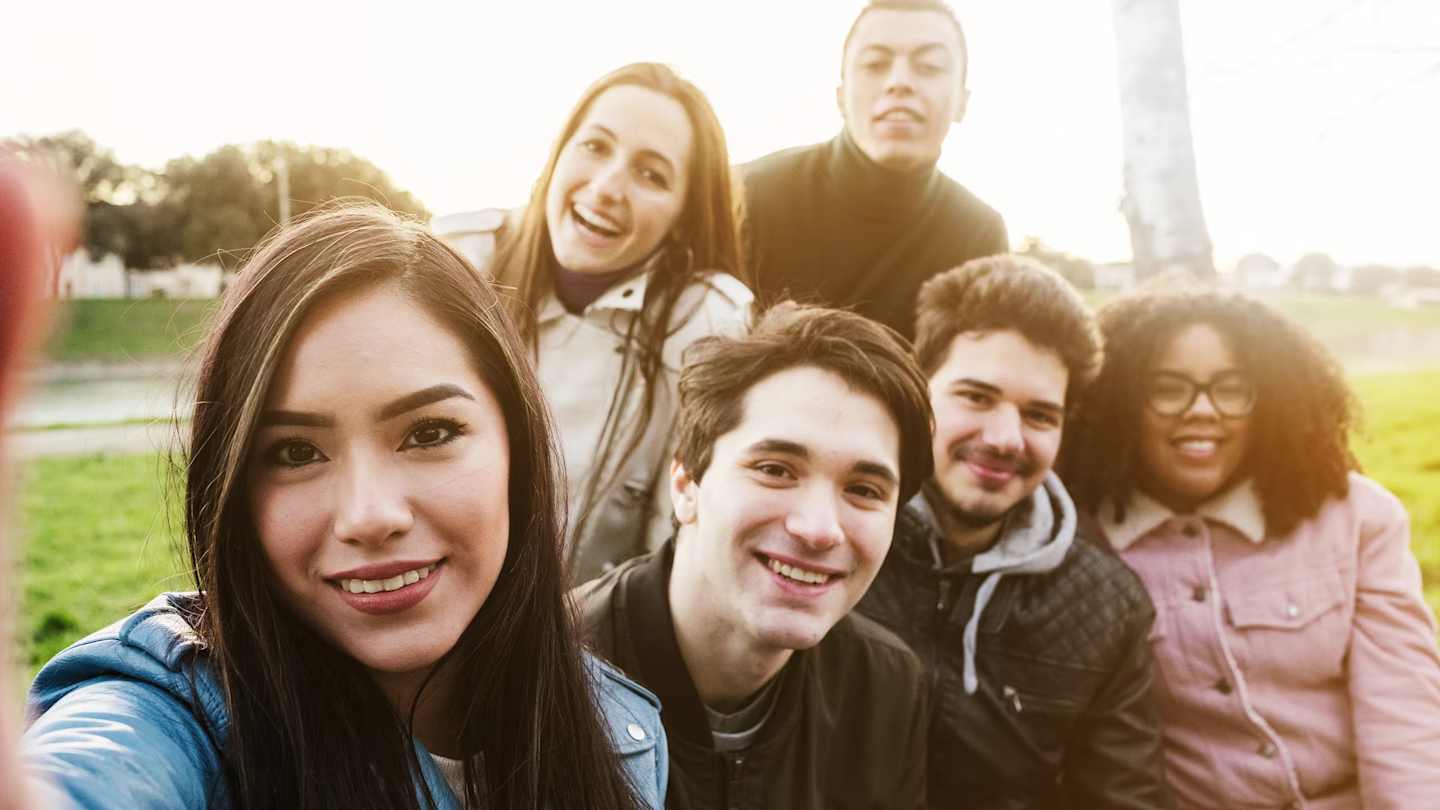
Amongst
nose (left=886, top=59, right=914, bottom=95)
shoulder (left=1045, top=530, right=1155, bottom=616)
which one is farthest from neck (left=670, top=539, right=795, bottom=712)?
nose (left=886, top=59, right=914, bottom=95)

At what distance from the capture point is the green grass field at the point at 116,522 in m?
4.88

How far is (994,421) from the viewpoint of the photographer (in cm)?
306

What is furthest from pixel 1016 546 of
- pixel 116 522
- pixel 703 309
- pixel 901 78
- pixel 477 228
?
pixel 116 522

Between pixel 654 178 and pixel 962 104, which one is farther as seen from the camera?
pixel 962 104

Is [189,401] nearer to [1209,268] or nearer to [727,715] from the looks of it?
[727,715]

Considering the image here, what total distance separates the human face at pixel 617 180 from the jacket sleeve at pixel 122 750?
6.31 ft

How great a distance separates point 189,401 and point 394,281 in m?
0.36

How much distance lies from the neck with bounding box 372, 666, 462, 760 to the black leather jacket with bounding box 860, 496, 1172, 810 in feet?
4.67

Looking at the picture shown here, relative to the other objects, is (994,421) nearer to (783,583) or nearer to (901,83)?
(783,583)

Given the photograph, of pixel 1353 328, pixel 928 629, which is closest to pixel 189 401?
pixel 928 629

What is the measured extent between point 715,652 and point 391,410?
114 cm

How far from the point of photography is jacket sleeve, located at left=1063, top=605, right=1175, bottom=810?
3.03 meters

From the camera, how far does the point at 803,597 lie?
94.3 inches

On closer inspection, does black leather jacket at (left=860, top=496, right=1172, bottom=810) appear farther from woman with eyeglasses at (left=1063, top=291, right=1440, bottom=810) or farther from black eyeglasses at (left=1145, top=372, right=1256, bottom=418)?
black eyeglasses at (left=1145, top=372, right=1256, bottom=418)
